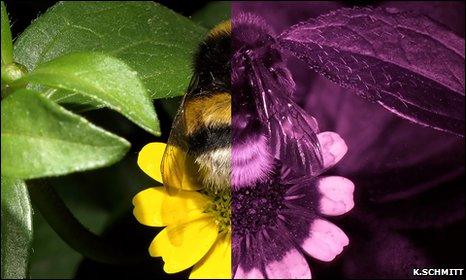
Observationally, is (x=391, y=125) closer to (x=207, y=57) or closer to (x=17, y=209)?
(x=207, y=57)

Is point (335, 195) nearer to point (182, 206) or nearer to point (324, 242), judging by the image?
point (324, 242)

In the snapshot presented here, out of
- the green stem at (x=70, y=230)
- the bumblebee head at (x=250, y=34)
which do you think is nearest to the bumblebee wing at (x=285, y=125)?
the bumblebee head at (x=250, y=34)

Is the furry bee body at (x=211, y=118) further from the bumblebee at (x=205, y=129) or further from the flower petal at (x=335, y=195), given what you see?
the flower petal at (x=335, y=195)

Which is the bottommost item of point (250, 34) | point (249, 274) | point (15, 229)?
point (249, 274)

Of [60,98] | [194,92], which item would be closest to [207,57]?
[194,92]

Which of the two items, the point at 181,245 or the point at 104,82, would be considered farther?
the point at 181,245

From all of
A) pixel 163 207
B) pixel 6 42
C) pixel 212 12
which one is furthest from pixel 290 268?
pixel 212 12
